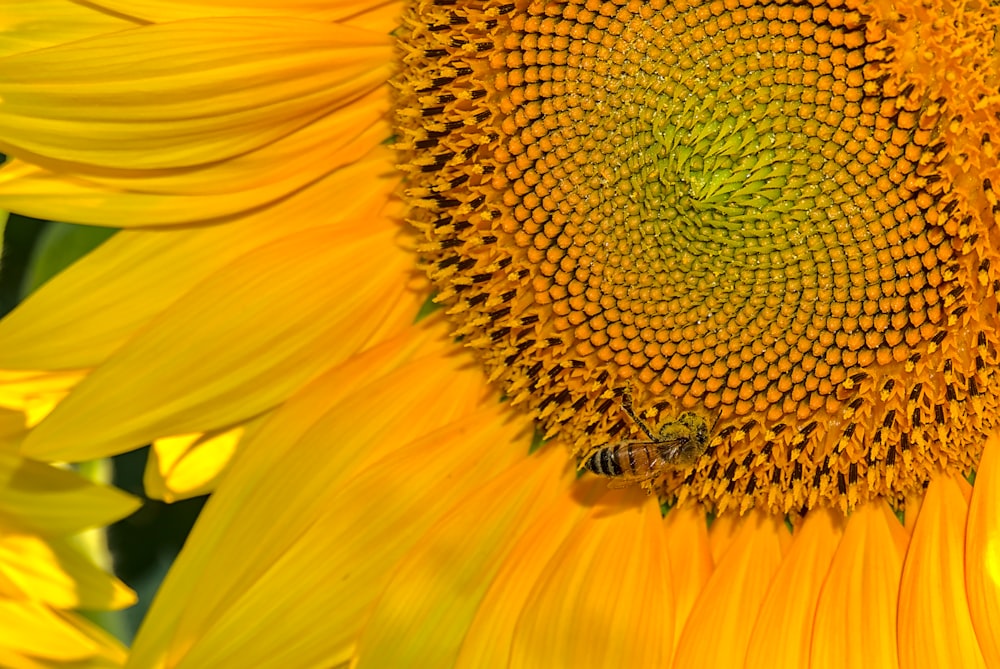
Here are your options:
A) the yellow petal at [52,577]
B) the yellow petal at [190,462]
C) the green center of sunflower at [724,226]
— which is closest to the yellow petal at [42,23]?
the green center of sunflower at [724,226]

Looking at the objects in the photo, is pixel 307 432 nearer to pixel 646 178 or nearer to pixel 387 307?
pixel 387 307

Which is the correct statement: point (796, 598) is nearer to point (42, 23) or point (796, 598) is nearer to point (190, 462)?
point (190, 462)

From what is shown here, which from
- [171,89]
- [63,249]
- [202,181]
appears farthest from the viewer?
[63,249]

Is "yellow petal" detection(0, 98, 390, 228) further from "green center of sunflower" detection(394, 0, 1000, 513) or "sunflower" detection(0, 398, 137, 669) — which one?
→ "sunflower" detection(0, 398, 137, 669)

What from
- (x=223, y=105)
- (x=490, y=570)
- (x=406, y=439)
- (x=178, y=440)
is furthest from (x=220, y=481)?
(x=223, y=105)

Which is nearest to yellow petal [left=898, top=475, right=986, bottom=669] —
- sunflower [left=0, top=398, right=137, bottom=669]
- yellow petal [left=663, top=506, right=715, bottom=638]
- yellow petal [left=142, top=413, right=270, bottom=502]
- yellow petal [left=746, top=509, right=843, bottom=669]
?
yellow petal [left=746, top=509, right=843, bottom=669]

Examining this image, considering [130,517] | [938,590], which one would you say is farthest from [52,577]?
[938,590]
